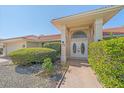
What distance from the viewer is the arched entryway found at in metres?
14.9

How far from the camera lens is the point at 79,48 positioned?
15109 mm

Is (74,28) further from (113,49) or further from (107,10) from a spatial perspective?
(113,49)

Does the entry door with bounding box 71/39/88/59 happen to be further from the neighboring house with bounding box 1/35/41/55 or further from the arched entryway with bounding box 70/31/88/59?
the neighboring house with bounding box 1/35/41/55

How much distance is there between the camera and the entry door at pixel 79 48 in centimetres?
1483

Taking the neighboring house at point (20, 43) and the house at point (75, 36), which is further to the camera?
the neighboring house at point (20, 43)

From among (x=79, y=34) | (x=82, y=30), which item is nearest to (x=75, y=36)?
(x=79, y=34)

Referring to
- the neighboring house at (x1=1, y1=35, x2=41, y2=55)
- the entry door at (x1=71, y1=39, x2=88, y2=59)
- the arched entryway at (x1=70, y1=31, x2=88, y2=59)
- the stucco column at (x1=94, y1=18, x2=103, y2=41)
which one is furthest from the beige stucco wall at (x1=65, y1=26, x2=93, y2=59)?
the neighboring house at (x1=1, y1=35, x2=41, y2=55)

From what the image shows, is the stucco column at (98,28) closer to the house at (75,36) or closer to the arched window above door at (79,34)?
the house at (75,36)

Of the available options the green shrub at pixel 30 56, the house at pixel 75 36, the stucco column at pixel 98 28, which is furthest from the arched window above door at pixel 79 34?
the green shrub at pixel 30 56

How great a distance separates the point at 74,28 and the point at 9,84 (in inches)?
400

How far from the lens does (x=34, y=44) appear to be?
73.9ft

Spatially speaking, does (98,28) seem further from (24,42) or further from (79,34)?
(24,42)

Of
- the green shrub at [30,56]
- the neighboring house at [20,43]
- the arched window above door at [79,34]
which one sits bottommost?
the green shrub at [30,56]
